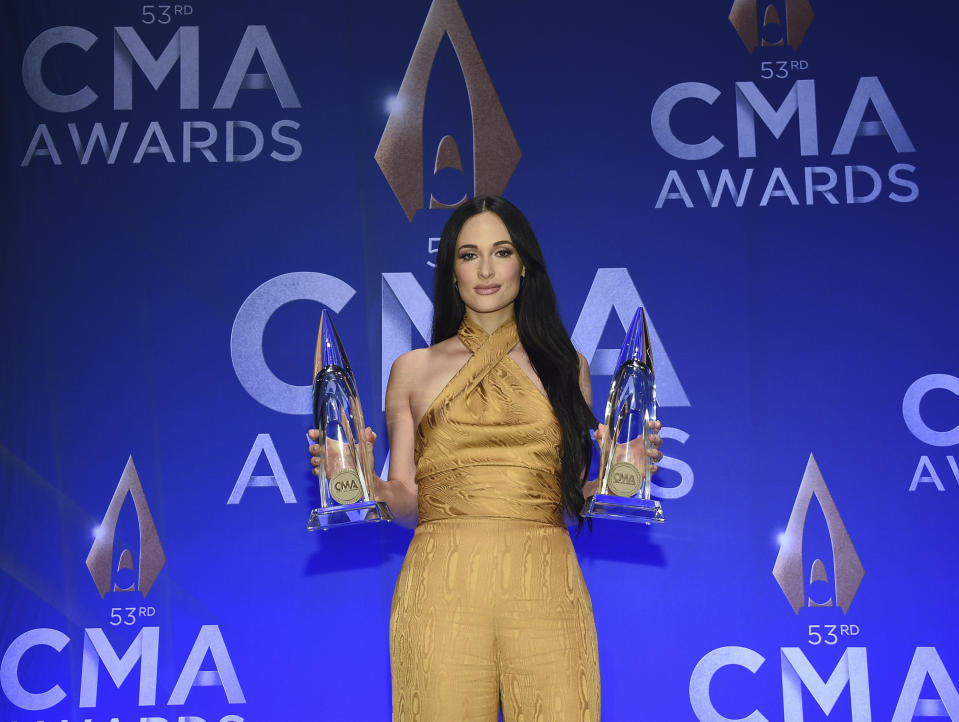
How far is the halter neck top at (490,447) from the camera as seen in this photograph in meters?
2.27

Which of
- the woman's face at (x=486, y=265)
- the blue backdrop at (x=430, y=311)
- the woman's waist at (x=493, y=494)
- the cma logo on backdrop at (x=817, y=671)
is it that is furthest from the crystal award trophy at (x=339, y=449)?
the cma logo on backdrop at (x=817, y=671)

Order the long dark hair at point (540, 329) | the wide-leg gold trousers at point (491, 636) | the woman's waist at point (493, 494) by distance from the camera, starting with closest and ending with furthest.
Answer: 1. the wide-leg gold trousers at point (491, 636)
2. the woman's waist at point (493, 494)
3. the long dark hair at point (540, 329)

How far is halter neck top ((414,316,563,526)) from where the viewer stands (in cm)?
227

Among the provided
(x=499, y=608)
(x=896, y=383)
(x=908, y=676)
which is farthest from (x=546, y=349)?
(x=908, y=676)

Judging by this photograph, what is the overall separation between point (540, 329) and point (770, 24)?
176 centimetres

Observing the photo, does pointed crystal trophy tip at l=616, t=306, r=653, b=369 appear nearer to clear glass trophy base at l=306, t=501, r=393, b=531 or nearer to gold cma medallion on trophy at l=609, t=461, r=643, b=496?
gold cma medallion on trophy at l=609, t=461, r=643, b=496

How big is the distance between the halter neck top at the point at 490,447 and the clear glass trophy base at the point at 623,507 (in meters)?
0.17

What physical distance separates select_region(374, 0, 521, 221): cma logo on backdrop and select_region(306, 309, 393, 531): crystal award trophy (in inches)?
51.4

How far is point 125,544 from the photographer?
133 inches

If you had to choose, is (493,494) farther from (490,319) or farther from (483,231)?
(483,231)

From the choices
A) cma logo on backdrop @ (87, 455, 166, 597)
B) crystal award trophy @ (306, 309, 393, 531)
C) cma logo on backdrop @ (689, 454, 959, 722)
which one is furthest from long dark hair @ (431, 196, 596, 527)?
cma logo on backdrop @ (87, 455, 166, 597)

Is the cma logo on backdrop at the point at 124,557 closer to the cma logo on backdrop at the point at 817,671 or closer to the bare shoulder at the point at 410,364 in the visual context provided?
the bare shoulder at the point at 410,364

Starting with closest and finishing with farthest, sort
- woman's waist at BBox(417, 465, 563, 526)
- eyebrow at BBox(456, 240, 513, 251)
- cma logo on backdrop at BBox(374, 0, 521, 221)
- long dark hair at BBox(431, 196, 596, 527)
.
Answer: woman's waist at BBox(417, 465, 563, 526) < long dark hair at BBox(431, 196, 596, 527) < eyebrow at BBox(456, 240, 513, 251) < cma logo on backdrop at BBox(374, 0, 521, 221)

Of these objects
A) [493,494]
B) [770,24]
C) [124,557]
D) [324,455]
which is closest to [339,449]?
[324,455]
